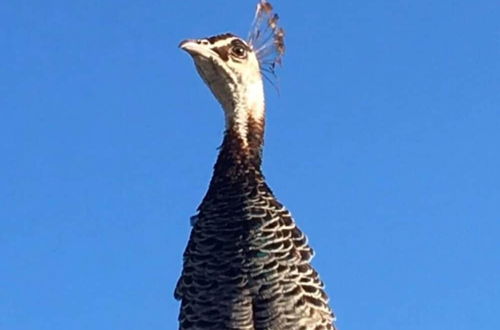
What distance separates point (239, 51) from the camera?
9.34 m

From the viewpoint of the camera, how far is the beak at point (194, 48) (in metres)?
8.80

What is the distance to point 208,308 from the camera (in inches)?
316

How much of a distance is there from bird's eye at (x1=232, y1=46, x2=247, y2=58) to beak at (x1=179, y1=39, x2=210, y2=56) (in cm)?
36

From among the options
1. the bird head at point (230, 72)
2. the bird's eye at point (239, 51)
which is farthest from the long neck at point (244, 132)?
the bird's eye at point (239, 51)

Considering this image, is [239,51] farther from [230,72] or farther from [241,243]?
[241,243]

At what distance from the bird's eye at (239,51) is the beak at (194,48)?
1.18 feet

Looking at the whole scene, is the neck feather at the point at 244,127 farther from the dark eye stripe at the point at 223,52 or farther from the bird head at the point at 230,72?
the dark eye stripe at the point at 223,52

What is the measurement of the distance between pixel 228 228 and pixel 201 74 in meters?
1.39

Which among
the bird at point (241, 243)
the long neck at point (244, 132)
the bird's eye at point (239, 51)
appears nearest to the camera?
the bird at point (241, 243)

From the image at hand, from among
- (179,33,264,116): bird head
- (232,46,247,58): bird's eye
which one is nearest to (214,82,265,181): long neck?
(179,33,264,116): bird head

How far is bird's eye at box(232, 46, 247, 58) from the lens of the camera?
9.30m

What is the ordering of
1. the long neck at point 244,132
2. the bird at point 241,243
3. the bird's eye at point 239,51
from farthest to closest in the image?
the bird's eye at point 239,51, the long neck at point 244,132, the bird at point 241,243

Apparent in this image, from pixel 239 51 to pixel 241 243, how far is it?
1759 mm

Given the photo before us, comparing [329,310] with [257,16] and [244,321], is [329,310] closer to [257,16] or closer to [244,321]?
[244,321]
